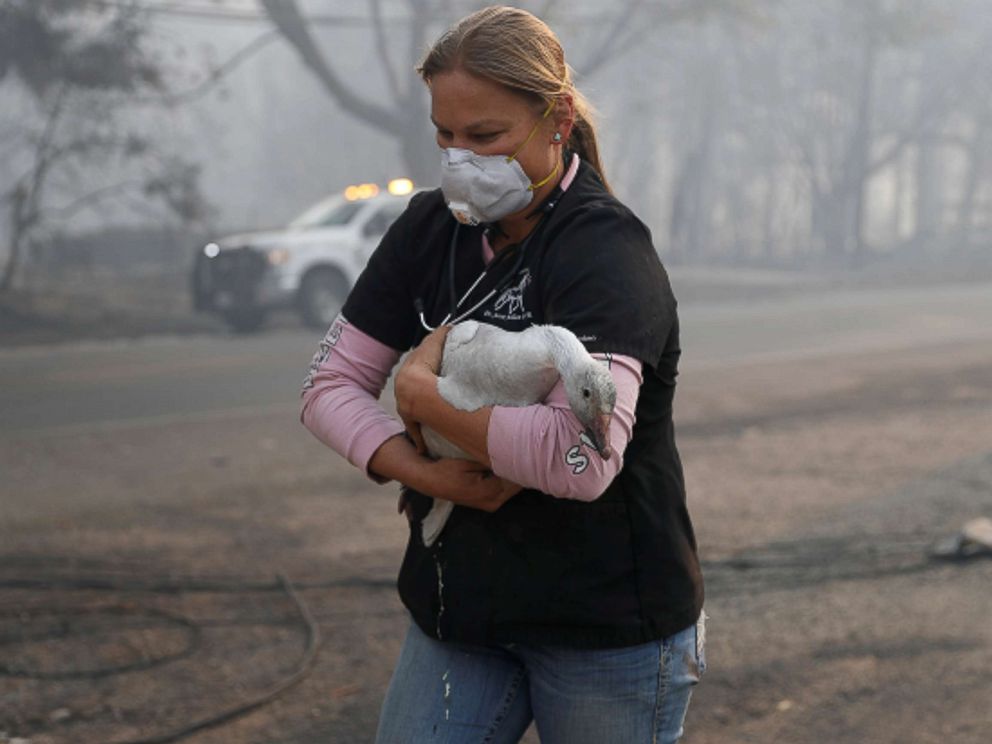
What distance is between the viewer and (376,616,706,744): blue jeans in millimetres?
2059

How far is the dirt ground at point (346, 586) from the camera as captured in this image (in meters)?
4.33

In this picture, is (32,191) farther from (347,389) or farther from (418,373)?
(418,373)

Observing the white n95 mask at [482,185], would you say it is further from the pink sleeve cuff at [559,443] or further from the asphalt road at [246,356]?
the asphalt road at [246,356]

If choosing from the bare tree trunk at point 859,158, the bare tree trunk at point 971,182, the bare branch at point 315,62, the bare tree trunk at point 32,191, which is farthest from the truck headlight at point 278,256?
the bare tree trunk at point 971,182

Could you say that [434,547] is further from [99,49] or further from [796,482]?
[99,49]

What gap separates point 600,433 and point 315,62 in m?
23.7

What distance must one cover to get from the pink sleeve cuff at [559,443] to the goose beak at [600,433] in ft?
0.04

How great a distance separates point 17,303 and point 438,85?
60.2 feet

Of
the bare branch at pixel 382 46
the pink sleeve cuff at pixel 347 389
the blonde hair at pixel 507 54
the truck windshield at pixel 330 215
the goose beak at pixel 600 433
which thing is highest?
the blonde hair at pixel 507 54

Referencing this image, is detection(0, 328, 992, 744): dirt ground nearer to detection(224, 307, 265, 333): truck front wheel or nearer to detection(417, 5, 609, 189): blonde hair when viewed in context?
detection(417, 5, 609, 189): blonde hair

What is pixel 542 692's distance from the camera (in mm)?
2102

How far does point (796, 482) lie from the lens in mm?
7859

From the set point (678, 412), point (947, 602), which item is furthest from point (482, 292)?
point (678, 412)

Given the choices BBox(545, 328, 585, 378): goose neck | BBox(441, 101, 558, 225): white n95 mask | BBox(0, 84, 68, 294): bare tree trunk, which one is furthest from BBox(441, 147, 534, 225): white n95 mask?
BBox(0, 84, 68, 294): bare tree trunk
